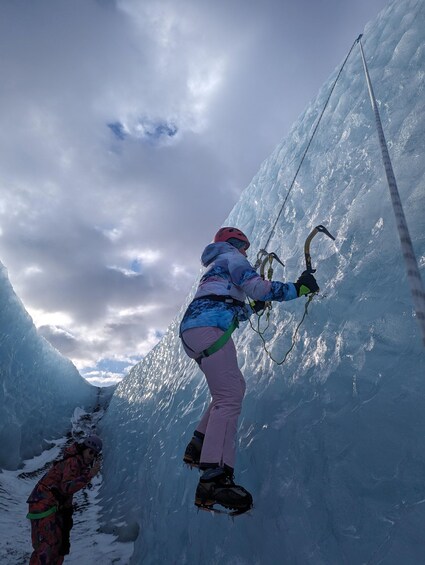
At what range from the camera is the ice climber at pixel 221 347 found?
2.11 m

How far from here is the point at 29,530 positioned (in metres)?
6.55

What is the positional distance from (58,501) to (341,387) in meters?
3.56

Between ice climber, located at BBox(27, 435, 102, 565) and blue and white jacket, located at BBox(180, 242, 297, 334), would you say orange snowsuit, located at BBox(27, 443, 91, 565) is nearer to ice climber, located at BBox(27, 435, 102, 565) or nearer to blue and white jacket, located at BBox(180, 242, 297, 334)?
ice climber, located at BBox(27, 435, 102, 565)

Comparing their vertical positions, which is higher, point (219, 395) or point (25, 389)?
point (25, 389)

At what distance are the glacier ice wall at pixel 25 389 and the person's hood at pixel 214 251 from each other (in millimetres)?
11315

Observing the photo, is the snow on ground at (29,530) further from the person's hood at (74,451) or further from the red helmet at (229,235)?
the red helmet at (229,235)

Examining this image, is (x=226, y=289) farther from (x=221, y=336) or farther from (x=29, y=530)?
(x=29, y=530)

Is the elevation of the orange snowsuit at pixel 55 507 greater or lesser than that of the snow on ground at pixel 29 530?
greater

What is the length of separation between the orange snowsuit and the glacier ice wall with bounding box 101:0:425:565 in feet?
3.69

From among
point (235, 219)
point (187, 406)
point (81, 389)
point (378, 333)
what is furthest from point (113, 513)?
point (81, 389)

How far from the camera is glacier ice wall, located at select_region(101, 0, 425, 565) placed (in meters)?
2.20

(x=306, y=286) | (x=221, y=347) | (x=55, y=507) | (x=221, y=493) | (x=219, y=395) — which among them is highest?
(x=306, y=286)

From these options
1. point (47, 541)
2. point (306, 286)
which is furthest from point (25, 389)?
point (306, 286)

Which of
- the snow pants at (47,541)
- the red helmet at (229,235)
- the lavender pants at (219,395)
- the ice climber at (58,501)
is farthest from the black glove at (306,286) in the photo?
the snow pants at (47,541)
